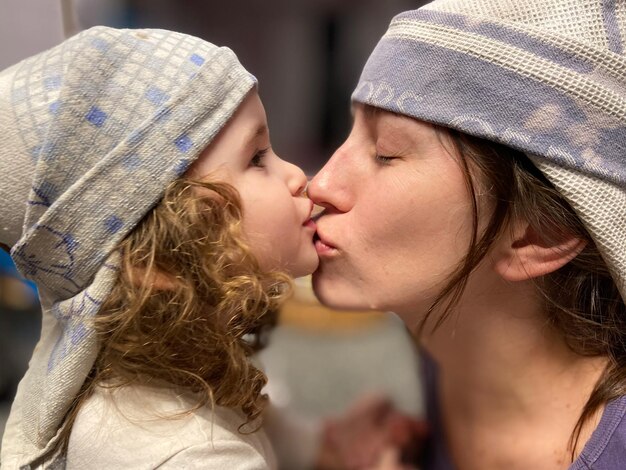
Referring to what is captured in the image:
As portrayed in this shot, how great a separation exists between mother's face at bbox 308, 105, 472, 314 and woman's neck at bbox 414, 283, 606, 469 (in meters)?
0.13

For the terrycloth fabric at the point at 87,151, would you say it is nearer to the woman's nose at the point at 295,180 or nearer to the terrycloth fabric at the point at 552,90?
the woman's nose at the point at 295,180

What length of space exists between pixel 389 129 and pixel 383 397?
0.75 metres

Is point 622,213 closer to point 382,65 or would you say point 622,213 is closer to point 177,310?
point 382,65

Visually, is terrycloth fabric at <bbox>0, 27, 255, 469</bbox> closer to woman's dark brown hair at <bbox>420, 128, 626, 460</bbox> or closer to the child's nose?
the child's nose

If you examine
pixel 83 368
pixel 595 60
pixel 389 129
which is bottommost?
pixel 83 368

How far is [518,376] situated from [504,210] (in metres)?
0.33

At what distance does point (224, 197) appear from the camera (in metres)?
0.90

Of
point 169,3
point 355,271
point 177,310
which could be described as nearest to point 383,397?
point 355,271

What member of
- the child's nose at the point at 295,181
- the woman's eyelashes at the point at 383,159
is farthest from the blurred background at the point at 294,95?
the woman's eyelashes at the point at 383,159

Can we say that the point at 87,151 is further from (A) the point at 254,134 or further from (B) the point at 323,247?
(B) the point at 323,247

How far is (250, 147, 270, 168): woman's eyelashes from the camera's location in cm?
100

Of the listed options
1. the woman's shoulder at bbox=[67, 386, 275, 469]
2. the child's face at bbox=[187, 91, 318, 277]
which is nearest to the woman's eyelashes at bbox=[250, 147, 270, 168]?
the child's face at bbox=[187, 91, 318, 277]

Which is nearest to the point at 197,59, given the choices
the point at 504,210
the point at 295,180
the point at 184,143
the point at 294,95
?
the point at 184,143

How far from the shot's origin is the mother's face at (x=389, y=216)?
908 mm
